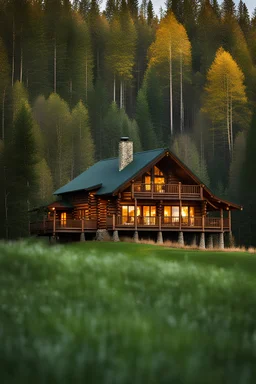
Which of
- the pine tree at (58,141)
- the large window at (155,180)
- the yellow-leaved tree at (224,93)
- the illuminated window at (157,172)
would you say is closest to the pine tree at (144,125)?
the yellow-leaved tree at (224,93)

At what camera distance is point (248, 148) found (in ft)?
284

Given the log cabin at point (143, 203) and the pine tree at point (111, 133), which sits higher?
the pine tree at point (111, 133)

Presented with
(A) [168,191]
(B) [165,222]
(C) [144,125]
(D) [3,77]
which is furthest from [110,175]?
(C) [144,125]

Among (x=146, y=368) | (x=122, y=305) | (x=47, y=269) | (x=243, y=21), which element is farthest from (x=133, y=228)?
(x=243, y=21)

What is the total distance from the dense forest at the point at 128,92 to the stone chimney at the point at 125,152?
18634mm

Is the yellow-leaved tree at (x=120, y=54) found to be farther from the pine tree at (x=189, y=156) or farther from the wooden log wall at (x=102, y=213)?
the wooden log wall at (x=102, y=213)

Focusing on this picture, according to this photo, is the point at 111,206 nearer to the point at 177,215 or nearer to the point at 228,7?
the point at 177,215

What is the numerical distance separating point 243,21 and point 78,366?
14465 cm

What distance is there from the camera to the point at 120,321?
1938 centimetres

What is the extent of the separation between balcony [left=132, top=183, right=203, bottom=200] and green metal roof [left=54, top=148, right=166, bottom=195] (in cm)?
133

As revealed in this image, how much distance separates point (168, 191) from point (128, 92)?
7046 cm

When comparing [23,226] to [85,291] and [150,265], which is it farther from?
[85,291]

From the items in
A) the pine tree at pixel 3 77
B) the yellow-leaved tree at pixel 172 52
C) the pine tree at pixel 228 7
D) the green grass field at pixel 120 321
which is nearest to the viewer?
the green grass field at pixel 120 321

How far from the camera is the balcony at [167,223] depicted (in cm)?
5722
